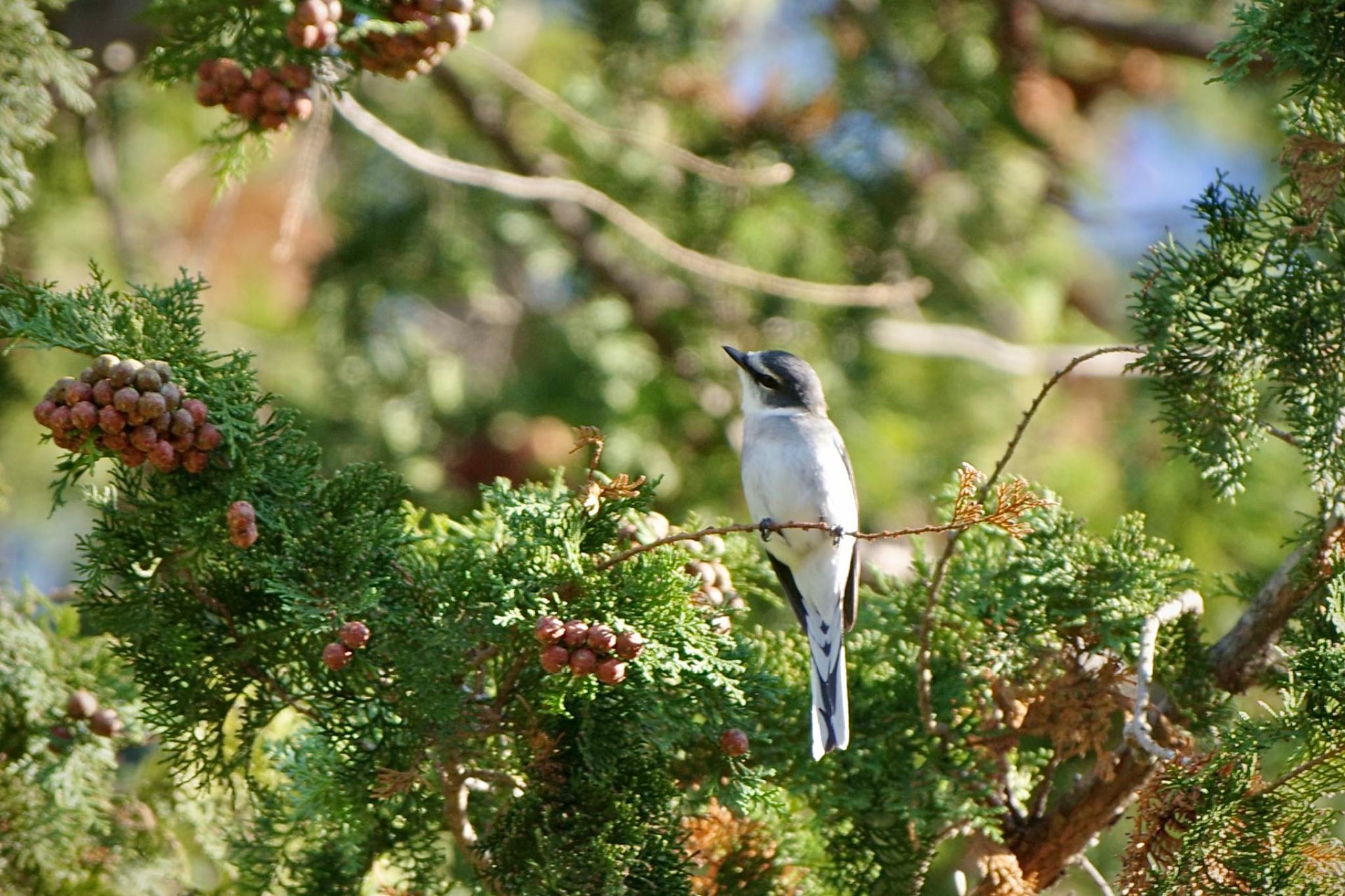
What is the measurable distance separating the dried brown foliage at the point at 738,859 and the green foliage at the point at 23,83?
81.7 inches

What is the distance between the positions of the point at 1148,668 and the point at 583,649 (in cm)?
118

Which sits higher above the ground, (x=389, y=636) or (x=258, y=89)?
(x=258, y=89)

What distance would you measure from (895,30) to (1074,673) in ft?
15.9

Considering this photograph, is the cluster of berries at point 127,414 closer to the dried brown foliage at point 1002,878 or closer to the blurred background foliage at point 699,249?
the dried brown foliage at point 1002,878

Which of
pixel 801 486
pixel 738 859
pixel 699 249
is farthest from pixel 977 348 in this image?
pixel 738 859

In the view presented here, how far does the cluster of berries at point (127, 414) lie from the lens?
227cm

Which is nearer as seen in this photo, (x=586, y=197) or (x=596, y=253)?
(x=586, y=197)

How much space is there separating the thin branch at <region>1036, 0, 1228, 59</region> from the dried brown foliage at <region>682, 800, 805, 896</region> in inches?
174

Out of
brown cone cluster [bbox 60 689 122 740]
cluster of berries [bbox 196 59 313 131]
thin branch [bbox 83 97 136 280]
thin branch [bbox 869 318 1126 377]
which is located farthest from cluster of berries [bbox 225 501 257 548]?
thin branch [bbox 869 318 1126 377]

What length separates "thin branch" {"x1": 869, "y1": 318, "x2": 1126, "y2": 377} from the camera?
18.8 feet

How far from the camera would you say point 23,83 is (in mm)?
2848

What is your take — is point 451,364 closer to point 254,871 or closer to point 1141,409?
point 1141,409

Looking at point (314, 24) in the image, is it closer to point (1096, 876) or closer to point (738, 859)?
point (738, 859)

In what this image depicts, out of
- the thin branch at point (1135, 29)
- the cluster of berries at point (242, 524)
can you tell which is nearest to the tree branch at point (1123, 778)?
the cluster of berries at point (242, 524)
